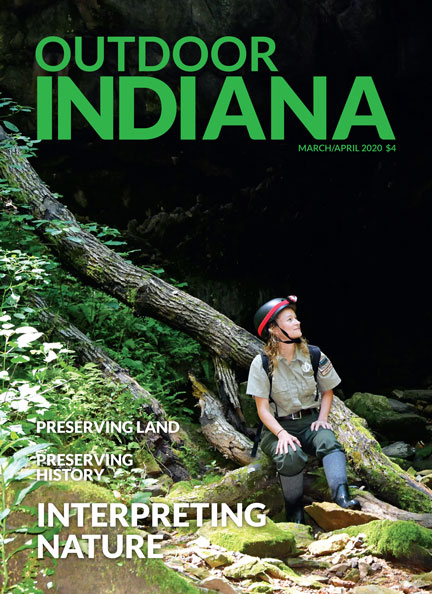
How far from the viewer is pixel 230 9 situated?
8.88 metres

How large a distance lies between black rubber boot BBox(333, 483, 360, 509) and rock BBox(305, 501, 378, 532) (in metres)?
0.05

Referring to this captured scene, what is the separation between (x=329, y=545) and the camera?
3596mm

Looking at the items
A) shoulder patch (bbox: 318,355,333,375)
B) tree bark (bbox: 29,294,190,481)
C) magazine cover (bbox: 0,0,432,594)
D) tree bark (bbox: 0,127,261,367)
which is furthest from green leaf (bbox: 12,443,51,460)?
tree bark (bbox: 0,127,261,367)

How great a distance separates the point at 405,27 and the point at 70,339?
7.81m

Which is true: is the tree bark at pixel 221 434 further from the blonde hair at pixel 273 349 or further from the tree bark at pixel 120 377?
the blonde hair at pixel 273 349

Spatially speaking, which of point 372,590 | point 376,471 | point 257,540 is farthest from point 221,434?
point 372,590

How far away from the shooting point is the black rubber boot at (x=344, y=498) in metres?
4.05

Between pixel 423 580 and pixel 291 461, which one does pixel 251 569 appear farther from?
pixel 291 461

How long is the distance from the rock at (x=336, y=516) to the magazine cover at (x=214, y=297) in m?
0.01

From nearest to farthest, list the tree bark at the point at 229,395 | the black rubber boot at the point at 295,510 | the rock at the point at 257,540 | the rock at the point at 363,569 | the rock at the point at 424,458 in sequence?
1. the rock at the point at 363,569
2. the rock at the point at 257,540
3. the black rubber boot at the point at 295,510
4. the tree bark at the point at 229,395
5. the rock at the point at 424,458

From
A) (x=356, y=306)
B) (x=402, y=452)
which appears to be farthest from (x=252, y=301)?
(x=402, y=452)

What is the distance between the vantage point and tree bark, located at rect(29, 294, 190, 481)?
502 cm

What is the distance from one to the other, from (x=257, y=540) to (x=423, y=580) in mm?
880

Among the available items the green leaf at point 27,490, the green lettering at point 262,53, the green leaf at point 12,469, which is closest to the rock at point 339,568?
the green leaf at point 27,490
